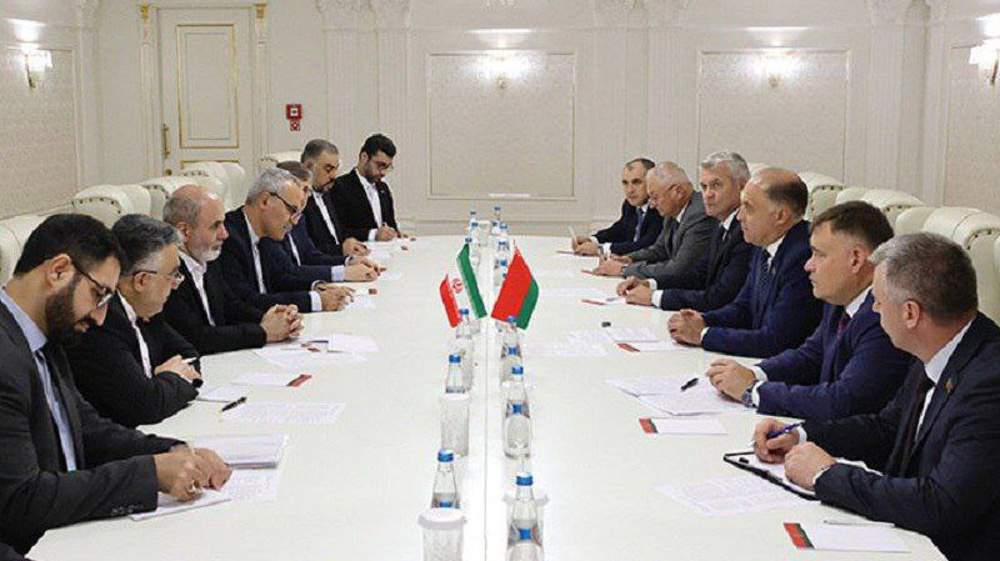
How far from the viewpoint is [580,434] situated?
3420 millimetres

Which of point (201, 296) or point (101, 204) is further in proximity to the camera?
point (101, 204)

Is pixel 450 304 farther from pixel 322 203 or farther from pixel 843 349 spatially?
pixel 322 203

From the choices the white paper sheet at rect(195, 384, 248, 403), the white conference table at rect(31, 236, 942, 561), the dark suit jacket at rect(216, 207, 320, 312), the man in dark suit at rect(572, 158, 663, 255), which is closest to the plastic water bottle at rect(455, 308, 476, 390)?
the white conference table at rect(31, 236, 942, 561)

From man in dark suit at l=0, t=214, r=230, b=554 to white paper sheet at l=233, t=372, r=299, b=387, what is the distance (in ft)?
3.44

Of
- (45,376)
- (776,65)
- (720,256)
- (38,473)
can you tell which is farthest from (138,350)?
(776,65)

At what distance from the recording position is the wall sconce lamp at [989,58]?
908 cm

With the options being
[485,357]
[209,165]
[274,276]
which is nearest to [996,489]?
[485,357]

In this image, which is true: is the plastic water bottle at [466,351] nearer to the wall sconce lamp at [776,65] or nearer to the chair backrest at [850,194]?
the chair backrest at [850,194]

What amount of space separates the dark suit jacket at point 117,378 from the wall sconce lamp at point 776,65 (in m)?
8.37

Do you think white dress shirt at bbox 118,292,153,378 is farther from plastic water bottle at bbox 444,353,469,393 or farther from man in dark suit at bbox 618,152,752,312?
man in dark suit at bbox 618,152,752,312

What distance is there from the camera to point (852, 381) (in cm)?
348

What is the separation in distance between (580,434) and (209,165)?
21.2 ft

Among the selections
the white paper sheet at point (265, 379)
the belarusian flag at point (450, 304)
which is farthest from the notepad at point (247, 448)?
the belarusian flag at point (450, 304)

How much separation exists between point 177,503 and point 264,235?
3.06m
